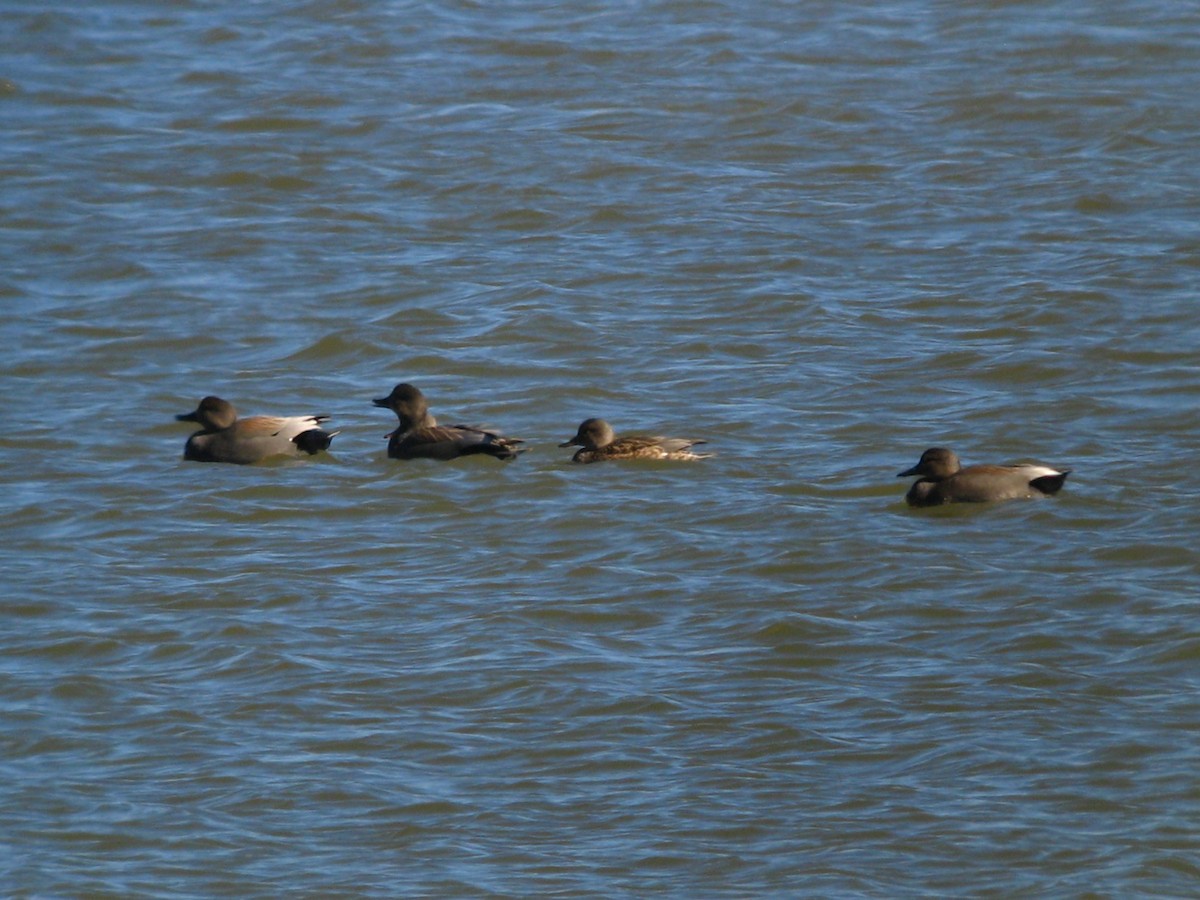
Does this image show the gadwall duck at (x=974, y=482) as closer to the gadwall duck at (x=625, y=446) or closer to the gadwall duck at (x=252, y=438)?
the gadwall duck at (x=625, y=446)

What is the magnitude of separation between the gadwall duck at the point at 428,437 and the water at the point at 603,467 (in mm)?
123

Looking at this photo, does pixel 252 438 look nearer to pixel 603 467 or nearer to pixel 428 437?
pixel 428 437

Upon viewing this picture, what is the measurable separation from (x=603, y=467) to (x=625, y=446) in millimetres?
163

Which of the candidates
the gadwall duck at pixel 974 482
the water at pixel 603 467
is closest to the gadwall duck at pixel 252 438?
the water at pixel 603 467

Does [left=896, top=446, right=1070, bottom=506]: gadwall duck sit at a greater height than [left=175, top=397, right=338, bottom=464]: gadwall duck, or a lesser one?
lesser

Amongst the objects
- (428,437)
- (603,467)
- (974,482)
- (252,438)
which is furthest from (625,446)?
(252,438)

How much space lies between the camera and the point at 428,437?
11.4 m

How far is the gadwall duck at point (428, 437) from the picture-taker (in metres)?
11.2

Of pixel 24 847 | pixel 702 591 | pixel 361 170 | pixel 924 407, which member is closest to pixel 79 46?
pixel 361 170

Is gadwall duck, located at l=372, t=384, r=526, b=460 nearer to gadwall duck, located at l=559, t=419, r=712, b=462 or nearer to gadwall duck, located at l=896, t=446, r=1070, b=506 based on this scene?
gadwall duck, located at l=559, t=419, r=712, b=462

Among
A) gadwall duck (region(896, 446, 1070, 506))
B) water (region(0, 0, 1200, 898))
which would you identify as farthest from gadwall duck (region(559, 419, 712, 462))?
gadwall duck (region(896, 446, 1070, 506))

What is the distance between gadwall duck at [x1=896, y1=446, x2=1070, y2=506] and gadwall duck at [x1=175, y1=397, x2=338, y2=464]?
3.36 meters

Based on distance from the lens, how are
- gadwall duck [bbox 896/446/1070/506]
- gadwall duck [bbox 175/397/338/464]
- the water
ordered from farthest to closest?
gadwall duck [bbox 175/397/338/464] < gadwall duck [bbox 896/446/1070/506] < the water

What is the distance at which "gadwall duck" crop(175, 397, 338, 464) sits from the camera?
37.7 feet
